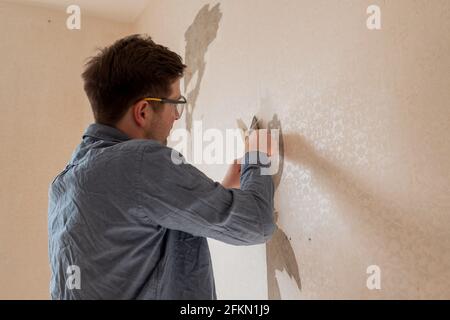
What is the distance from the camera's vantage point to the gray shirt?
1014mm

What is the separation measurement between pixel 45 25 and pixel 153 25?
75cm

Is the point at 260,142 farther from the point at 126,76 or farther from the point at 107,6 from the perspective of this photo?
the point at 107,6

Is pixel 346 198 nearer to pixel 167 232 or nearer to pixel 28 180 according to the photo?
pixel 167 232

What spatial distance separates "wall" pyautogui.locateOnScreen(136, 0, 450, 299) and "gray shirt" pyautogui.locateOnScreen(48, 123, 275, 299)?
232 millimetres

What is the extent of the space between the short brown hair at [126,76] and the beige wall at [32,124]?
6.16 feet

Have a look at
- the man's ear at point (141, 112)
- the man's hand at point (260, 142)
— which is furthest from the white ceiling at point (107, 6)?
the man's ear at point (141, 112)

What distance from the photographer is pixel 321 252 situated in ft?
4.05

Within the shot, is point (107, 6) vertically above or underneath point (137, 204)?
above

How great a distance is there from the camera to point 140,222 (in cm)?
105

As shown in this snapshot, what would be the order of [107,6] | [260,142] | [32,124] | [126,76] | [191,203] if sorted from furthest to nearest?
[107,6], [32,124], [260,142], [126,76], [191,203]

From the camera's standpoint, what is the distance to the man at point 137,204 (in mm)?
1017

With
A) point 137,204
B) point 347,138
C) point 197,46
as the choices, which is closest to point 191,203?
point 137,204

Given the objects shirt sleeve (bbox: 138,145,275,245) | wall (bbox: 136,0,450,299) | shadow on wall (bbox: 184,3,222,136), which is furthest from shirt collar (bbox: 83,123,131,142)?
shadow on wall (bbox: 184,3,222,136)

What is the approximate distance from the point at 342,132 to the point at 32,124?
2317mm
